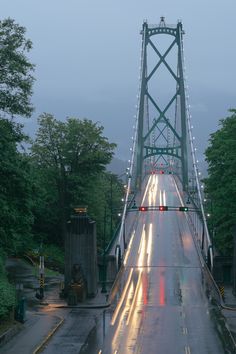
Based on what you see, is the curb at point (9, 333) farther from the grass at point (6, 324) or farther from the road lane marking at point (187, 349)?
the road lane marking at point (187, 349)

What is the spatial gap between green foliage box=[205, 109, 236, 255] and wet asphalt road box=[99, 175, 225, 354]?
4.00m

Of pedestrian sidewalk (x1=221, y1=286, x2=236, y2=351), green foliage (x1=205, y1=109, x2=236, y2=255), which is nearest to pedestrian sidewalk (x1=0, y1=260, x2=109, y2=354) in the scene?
pedestrian sidewalk (x1=221, y1=286, x2=236, y2=351)

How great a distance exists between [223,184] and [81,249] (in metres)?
24.0

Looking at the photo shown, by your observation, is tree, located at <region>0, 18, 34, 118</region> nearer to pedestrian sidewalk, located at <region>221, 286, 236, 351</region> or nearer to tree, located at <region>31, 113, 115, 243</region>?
pedestrian sidewalk, located at <region>221, 286, 236, 351</region>

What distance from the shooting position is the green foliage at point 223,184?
67188mm

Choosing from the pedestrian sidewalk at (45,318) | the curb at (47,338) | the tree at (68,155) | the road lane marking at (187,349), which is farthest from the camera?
the tree at (68,155)

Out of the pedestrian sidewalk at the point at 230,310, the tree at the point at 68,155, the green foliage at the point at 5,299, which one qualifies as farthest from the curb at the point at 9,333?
the tree at the point at 68,155

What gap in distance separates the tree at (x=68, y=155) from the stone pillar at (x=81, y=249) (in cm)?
3216

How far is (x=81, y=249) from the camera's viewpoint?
52.4 metres

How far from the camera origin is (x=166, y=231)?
299 ft

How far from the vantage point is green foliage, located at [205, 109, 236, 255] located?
67.2 m

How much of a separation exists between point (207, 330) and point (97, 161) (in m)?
48.9

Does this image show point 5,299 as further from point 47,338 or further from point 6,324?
point 47,338

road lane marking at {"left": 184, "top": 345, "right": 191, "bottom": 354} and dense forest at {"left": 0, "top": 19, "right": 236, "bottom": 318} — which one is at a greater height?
dense forest at {"left": 0, "top": 19, "right": 236, "bottom": 318}
